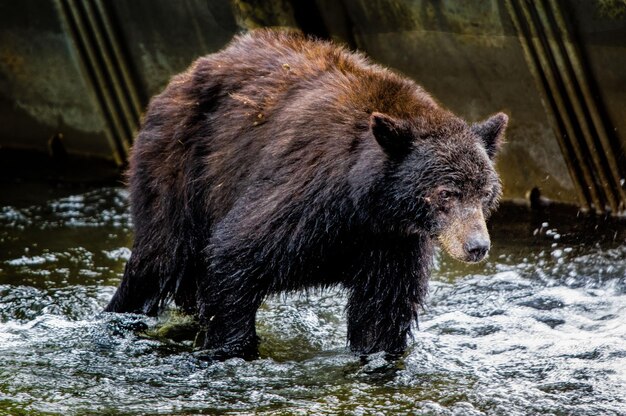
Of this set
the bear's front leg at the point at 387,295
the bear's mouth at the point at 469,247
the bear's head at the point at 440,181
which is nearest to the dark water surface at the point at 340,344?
the bear's front leg at the point at 387,295

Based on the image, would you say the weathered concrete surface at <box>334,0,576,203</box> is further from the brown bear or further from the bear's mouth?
the bear's mouth

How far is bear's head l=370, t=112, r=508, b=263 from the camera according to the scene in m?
6.25

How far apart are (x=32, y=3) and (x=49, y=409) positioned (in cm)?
619

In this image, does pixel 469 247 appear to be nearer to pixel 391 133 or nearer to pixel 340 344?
pixel 391 133

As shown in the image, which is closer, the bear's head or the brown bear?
the bear's head

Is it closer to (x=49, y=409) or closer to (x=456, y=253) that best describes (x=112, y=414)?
(x=49, y=409)

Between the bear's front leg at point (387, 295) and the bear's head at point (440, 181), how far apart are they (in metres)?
0.44

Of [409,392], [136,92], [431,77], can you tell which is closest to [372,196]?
[409,392]

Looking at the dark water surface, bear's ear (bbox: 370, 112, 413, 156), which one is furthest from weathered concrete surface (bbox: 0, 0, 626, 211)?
bear's ear (bbox: 370, 112, 413, 156)

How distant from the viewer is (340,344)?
301 inches

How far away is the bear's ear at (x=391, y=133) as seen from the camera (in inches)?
244

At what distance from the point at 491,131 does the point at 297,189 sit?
1.14 m

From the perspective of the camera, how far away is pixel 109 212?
10.5 meters

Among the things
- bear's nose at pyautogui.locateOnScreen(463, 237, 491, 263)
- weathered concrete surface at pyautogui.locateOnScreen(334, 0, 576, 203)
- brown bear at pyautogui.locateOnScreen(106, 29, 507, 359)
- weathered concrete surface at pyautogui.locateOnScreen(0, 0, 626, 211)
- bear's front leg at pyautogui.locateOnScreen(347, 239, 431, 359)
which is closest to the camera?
bear's nose at pyautogui.locateOnScreen(463, 237, 491, 263)
